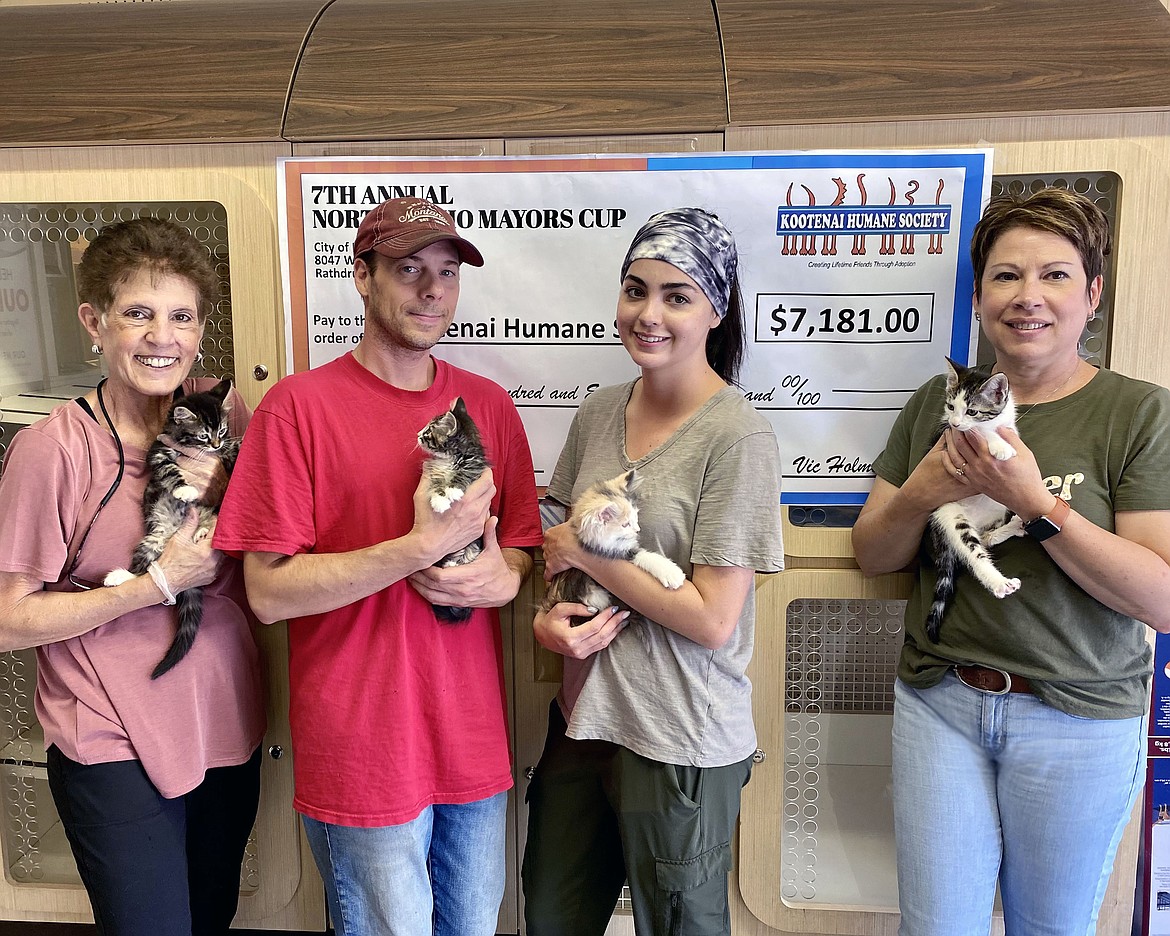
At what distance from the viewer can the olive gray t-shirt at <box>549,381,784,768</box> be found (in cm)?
119

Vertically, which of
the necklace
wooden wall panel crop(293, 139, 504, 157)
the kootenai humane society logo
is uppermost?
wooden wall panel crop(293, 139, 504, 157)

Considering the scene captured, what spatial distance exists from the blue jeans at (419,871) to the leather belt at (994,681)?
89 centimetres

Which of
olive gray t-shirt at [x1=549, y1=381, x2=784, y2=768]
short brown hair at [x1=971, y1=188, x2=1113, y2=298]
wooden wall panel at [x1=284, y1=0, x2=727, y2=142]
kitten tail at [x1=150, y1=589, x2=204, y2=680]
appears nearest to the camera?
olive gray t-shirt at [x1=549, y1=381, x2=784, y2=768]

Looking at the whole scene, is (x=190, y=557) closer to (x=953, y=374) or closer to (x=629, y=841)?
(x=629, y=841)

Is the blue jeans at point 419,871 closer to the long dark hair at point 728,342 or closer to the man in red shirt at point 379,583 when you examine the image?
the man in red shirt at point 379,583

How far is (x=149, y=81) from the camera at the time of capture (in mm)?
1631

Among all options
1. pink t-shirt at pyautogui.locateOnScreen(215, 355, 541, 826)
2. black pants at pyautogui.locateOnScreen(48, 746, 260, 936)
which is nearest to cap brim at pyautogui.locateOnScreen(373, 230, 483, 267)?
pink t-shirt at pyautogui.locateOnScreen(215, 355, 541, 826)

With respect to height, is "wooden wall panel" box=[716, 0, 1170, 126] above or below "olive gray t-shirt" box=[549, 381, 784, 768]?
above

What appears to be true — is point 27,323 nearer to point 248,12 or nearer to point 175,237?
point 175,237

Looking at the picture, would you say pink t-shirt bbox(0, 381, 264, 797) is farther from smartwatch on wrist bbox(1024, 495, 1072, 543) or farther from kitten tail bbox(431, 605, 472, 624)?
smartwatch on wrist bbox(1024, 495, 1072, 543)

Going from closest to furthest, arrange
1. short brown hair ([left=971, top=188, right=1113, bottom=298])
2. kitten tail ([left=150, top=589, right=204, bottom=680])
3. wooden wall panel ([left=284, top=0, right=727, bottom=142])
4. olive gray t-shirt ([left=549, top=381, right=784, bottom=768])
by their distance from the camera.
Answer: olive gray t-shirt ([left=549, top=381, right=784, bottom=768]) → short brown hair ([left=971, top=188, right=1113, bottom=298]) → kitten tail ([left=150, top=589, right=204, bottom=680]) → wooden wall panel ([left=284, top=0, right=727, bottom=142])

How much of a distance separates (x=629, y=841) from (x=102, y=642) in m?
1.01

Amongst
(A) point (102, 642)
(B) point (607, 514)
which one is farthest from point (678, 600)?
(A) point (102, 642)

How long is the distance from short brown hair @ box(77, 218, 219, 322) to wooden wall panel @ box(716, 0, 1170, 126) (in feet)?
3.64
